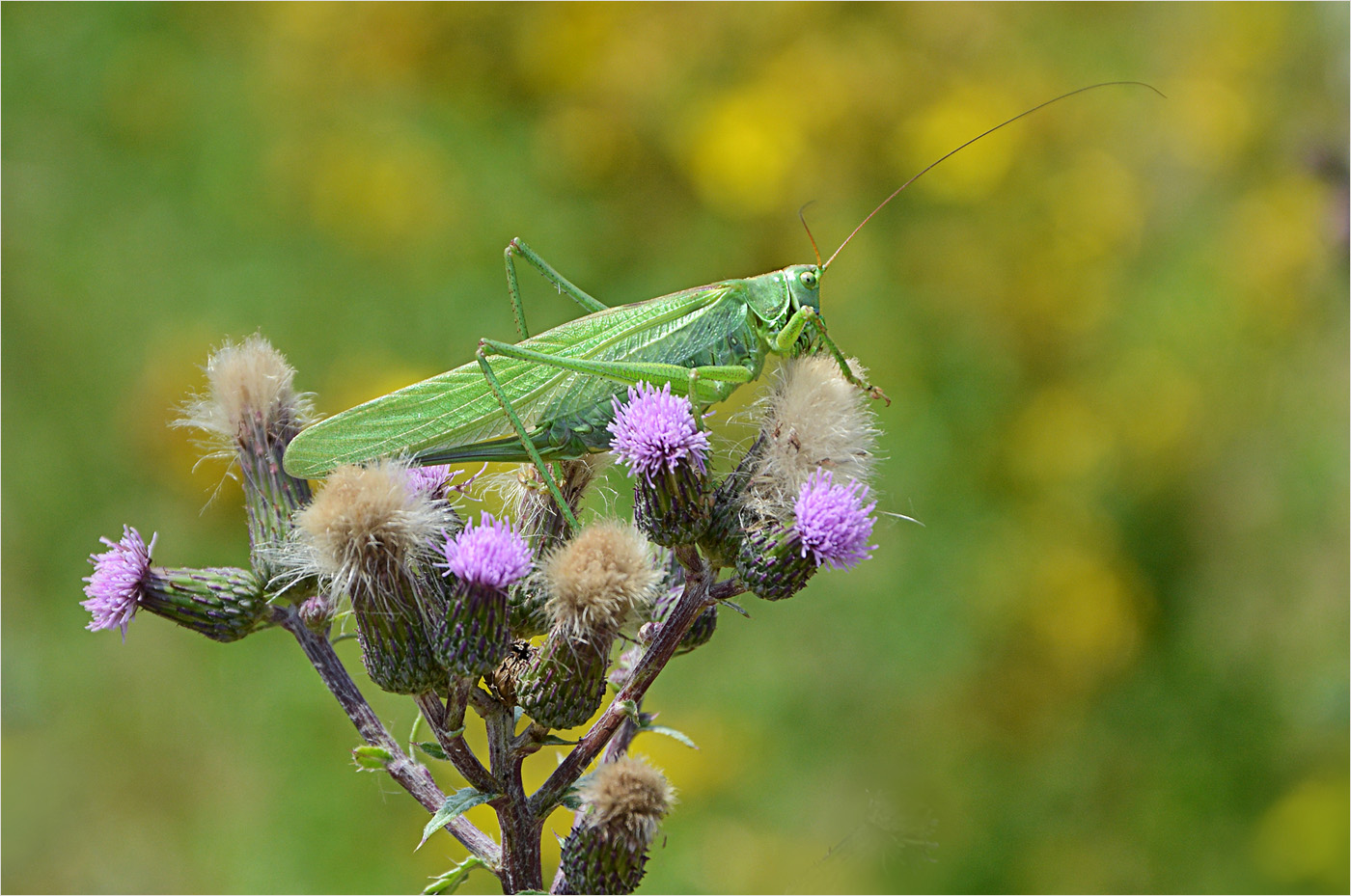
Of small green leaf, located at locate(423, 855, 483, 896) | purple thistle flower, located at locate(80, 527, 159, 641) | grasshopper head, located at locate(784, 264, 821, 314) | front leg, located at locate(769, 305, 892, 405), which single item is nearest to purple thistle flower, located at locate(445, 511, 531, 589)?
small green leaf, located at locate(423, 855, 483, 896)

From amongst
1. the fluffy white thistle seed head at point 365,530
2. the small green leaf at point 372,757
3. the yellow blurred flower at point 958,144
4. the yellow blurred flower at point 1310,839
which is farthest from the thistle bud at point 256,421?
the yellow blurred flower at point 1310,839

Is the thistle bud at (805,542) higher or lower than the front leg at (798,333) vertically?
lower

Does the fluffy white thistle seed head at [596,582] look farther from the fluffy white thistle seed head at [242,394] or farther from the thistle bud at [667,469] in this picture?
the fluffy white thistle seed head at [242,394]

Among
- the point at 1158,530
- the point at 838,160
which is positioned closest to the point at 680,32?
the point at 838,160

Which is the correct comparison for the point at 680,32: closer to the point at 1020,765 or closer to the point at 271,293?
the point at 271,293

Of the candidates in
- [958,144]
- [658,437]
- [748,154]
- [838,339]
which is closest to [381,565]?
[658,437]

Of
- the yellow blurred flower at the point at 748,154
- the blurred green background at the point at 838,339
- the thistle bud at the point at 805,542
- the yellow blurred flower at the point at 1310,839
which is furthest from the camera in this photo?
the yellow blurred flower at the point at 748,154
